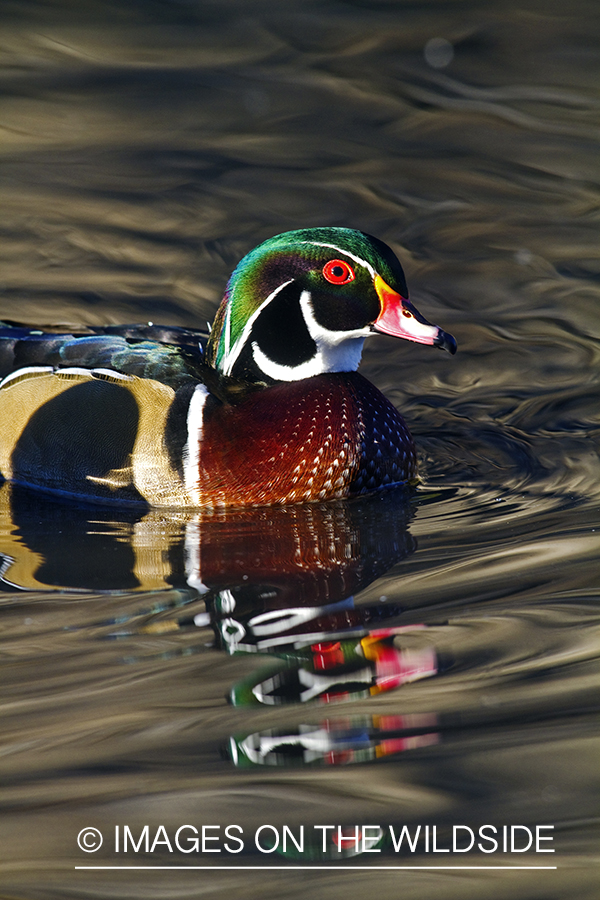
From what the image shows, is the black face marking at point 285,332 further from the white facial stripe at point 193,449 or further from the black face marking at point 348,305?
the white facial stripe at point 193,449

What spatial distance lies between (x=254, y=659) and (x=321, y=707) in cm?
39

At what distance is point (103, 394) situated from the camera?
5.66 m

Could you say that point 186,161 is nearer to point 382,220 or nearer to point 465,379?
point 382,220

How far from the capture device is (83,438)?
5688 millimetres

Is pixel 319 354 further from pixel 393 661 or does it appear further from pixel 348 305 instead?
pixel 393 661

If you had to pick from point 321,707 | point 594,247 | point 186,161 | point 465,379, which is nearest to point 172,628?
point 321,707

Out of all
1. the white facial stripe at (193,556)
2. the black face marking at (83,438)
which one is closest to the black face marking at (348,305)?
the black face marking at (83,438)

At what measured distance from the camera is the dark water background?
10.5 feet

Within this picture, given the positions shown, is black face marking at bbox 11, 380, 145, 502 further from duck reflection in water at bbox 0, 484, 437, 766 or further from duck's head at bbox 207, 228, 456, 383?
duck's head at bbox 207, 228, 456, 383

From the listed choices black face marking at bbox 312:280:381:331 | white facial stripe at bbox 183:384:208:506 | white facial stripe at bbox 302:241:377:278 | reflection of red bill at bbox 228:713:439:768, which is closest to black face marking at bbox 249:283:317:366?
black face marking at bbox 312:280:381:331

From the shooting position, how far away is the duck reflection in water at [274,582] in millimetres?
3520

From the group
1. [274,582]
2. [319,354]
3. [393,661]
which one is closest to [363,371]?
[319,354]

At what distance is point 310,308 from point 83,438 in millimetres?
1296

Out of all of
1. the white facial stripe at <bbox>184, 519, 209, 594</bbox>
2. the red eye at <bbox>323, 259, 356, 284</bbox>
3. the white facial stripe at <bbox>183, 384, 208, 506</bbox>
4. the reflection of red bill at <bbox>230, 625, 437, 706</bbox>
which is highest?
the red eye at <bbox>323, 259, 356, 284</bbox>
